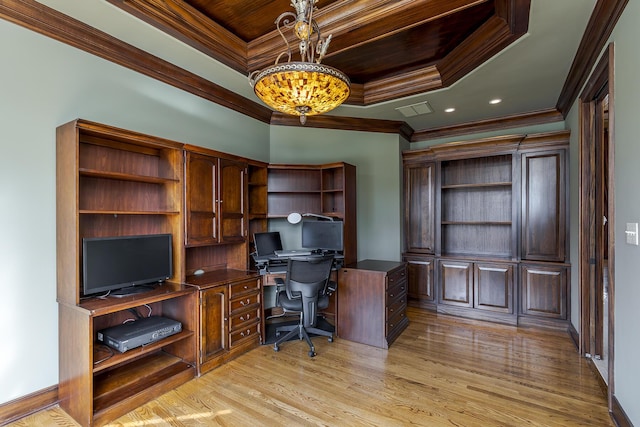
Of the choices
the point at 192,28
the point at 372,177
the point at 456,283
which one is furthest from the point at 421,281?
the point at 192,28

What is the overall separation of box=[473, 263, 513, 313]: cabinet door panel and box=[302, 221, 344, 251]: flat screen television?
6.15 feet

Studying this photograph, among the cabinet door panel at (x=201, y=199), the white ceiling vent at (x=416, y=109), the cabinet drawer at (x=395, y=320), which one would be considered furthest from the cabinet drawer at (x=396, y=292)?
the white ceiling vent at (x=416, y=109)

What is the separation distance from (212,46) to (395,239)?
3.18m

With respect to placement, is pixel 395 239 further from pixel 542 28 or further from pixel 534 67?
pixel 542 28

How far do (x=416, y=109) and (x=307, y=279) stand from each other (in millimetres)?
2499

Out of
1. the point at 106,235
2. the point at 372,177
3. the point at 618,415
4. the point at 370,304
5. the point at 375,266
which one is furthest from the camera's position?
the point at 372,177

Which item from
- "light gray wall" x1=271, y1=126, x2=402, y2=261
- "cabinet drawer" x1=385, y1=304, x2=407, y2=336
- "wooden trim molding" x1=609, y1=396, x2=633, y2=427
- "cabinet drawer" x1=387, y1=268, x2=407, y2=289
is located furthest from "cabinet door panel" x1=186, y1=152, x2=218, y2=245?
"wooden trim molding" x1=609, y1=396, x2=633, y2=427

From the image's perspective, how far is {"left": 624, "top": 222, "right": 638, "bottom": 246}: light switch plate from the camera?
5.42 ft

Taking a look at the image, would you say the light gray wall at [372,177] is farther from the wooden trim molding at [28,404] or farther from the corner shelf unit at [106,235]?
the wooden trim molding at [28,404]

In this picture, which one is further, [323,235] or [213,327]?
[323,235]

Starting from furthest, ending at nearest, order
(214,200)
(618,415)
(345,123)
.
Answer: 1. (345,123)
2. (214,200)
3. (618,415)

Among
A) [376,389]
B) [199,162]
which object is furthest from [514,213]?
[199,162]

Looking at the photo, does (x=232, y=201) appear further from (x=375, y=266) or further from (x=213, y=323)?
(x=375, y=266)

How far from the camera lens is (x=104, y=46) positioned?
2.42 metres
